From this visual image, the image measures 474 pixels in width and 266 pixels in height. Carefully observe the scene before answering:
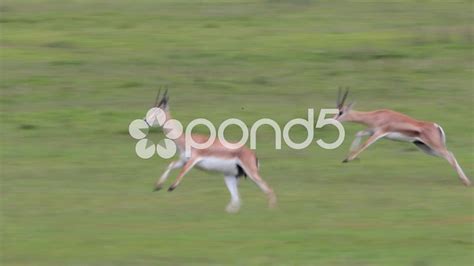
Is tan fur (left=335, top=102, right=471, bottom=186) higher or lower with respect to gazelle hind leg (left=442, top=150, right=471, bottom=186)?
higher

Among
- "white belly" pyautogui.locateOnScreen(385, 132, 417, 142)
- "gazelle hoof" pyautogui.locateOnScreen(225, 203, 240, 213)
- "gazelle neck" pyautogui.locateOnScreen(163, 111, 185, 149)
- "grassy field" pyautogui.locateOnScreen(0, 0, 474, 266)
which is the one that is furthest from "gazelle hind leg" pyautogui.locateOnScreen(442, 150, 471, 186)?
"gazelle neck" pyautogui.locateOnScreen(163, 111, 185, 149)

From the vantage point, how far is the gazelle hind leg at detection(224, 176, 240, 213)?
35.4ft

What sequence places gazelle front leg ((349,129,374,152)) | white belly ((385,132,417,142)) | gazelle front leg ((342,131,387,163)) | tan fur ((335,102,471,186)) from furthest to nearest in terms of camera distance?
gazelle front leg ((349,129,374,152))
gazelle front leg ((342,131,387,163))
white belly ((385,132,417,142))
tan fur ((335,102,471,186))

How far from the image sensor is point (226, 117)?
1559 centimetres

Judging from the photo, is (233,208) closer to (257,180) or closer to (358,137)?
(257,180)

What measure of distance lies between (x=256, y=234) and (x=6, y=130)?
560cm

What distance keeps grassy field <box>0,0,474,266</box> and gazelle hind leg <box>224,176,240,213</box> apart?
149mm

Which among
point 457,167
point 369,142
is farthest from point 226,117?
point 457,167

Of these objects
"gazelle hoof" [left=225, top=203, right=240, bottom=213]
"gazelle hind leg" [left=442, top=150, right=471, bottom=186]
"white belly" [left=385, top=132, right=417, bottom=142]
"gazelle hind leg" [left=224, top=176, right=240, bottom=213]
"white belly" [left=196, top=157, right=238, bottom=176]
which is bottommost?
"gazelle hoof" [left=225, top=203, right=240, bottom=213]

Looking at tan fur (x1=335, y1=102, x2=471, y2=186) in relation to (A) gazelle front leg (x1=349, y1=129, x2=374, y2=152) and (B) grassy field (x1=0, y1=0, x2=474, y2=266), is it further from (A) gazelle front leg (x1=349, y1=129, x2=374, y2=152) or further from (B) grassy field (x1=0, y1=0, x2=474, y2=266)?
(B) grassy field (x1=0, y1=0, x2=474, y2=266)

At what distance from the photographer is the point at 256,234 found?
389 inches

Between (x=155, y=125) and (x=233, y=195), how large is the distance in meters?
1.08

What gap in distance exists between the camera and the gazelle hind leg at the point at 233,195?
10781 mm

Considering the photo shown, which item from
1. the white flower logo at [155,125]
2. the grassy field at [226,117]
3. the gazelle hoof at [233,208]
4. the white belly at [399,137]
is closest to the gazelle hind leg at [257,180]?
the grassy field at [226,117]
